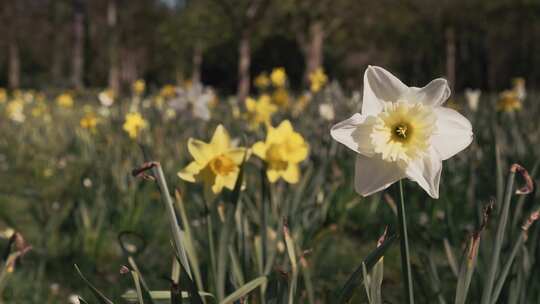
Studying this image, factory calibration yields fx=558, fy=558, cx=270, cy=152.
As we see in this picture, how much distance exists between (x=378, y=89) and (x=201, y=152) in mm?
602

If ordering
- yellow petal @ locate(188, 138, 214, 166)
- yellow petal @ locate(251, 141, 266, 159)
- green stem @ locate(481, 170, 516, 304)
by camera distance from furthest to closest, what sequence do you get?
yellow petal @ locate(251, 141, 266, 159) < yellow petal @ locate(188, 138, 214, 166) < green stem @ locate(481, 170, 516, 304)

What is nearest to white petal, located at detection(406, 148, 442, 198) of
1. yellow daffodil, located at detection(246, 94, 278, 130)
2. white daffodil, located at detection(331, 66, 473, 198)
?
white daffodil, located at detection(331, 66, 473, 198)

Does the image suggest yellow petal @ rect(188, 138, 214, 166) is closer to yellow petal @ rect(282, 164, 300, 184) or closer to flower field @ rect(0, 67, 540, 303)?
flower field @ rect(0, 67, 540, 303)

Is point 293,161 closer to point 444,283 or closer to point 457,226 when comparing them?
point 444,283

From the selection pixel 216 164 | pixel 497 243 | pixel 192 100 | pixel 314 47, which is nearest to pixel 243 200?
pixel 216 164

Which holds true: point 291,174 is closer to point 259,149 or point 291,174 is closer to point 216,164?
point 259,149

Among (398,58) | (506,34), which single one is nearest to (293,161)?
(506,34)

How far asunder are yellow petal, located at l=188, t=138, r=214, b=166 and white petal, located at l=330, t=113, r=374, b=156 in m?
0.58

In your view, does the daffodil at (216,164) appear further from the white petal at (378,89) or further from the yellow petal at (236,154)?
the white petal at (378,89)

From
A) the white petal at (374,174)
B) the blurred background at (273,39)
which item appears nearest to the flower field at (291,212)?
the white petal at (374,174)

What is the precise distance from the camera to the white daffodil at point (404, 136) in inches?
36.8

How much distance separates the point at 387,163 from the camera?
0.96 m

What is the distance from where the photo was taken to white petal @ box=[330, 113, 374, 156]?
0.94 metres

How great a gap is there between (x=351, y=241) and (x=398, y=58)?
22287 millimetres
